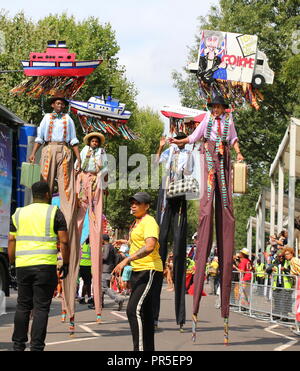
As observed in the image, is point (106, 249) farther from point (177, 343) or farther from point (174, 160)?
point (177, 343)

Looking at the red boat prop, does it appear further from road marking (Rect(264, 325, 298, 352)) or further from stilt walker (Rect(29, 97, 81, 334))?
road marking (Rect(264, 325, 298, 352))

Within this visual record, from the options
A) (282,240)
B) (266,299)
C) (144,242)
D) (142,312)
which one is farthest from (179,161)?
(282,240)

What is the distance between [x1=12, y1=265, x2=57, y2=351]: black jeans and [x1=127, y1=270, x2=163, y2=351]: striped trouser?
2.66 ft

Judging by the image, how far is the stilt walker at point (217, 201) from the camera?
421 inches

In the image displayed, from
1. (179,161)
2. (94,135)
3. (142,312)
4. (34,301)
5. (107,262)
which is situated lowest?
(142,312)

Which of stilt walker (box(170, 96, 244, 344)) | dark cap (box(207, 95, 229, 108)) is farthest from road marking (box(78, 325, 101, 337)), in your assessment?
dark cap (box(207, 95, 229, 108))

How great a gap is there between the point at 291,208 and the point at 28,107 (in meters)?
17.9

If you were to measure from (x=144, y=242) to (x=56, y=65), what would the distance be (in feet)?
14.1

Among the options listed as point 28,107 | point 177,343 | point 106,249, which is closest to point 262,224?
point 28,107

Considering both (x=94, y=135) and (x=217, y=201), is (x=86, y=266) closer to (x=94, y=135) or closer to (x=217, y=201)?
(x=94, y=135)

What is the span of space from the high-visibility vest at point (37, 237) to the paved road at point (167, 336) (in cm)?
152

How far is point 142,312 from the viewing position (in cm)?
849

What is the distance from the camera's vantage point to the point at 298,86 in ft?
72.4

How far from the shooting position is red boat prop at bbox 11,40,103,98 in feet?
40.0
